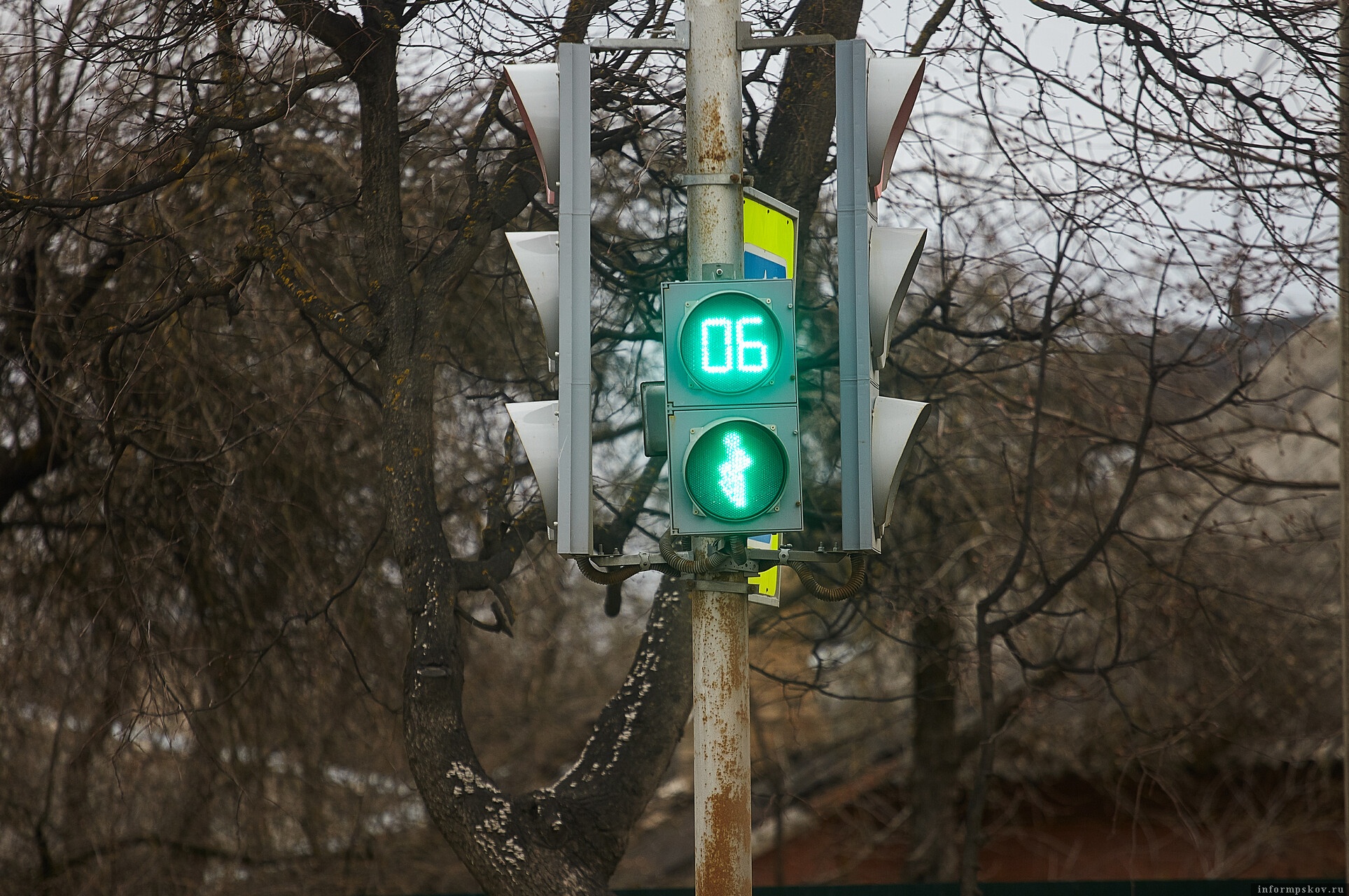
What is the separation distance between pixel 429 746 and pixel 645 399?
8.47 feet

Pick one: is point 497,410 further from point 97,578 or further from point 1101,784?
point 1101,784

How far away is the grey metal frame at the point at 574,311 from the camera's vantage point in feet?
10.2

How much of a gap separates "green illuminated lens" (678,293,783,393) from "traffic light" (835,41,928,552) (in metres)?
0.23

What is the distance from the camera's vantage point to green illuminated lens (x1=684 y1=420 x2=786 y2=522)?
299cm

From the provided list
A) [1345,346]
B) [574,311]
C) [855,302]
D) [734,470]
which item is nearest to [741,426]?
[734,470]

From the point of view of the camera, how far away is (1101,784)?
13.9 m

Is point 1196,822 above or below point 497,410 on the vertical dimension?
below

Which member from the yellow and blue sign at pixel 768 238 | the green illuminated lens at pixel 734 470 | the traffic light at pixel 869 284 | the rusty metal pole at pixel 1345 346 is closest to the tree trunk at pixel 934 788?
the rusty metal pole at pixel 1345 346

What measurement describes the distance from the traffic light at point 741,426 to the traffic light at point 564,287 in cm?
26

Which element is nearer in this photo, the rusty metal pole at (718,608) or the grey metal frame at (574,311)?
the grey metal frame at (574,311)

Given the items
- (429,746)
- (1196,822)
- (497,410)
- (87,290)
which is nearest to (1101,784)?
(1196,822)

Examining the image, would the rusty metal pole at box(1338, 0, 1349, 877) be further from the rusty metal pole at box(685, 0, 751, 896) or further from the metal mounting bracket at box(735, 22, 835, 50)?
the rusty metal pole at box(685, 0, 751, 896)

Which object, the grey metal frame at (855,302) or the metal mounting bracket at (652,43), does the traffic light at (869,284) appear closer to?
the grey metal frame at (855,302)

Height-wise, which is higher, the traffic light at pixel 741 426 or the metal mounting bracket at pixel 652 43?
the metal mounting bracket at pixel 652 43
